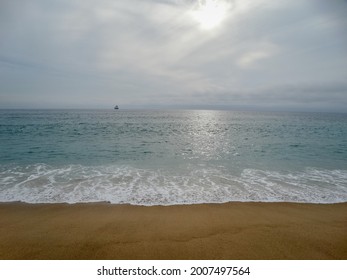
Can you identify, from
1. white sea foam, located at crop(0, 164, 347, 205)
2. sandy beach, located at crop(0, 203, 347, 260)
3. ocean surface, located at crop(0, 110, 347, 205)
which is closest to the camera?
sandy beach, located at crop(0, 203, 347, 260)

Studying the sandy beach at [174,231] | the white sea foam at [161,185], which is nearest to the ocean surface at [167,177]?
the white sea foam at [161,185]

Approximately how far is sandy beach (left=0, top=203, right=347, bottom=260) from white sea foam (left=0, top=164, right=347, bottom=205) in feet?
1.72

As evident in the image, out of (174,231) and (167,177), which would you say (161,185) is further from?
(174,231)

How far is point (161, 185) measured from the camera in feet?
26.3

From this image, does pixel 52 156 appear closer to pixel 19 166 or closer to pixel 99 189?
pixel 19 166

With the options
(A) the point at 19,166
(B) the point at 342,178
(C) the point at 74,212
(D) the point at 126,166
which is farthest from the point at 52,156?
(B) the point at 342,178

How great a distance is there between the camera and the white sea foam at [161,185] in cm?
687

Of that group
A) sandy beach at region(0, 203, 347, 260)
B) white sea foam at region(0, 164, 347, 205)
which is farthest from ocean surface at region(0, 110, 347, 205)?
sandy beach at region(0, 203, 347, 260)

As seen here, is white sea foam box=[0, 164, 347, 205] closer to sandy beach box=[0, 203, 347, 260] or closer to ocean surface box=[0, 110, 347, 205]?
ocean surface box=[0, 110, 347, 205]

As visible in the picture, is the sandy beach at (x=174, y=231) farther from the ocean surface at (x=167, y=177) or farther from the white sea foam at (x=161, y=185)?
the ocean surface at (x=167, y=177)

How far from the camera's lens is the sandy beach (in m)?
4.03

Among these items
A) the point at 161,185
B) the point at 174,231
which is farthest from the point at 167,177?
the point at 174,231

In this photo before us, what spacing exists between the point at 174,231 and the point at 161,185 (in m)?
3.25

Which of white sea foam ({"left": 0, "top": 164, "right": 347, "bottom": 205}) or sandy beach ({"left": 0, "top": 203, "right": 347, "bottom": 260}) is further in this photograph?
white sea foam ({"left": 0, "top": 164, "right": 347, "bottom": 205})
